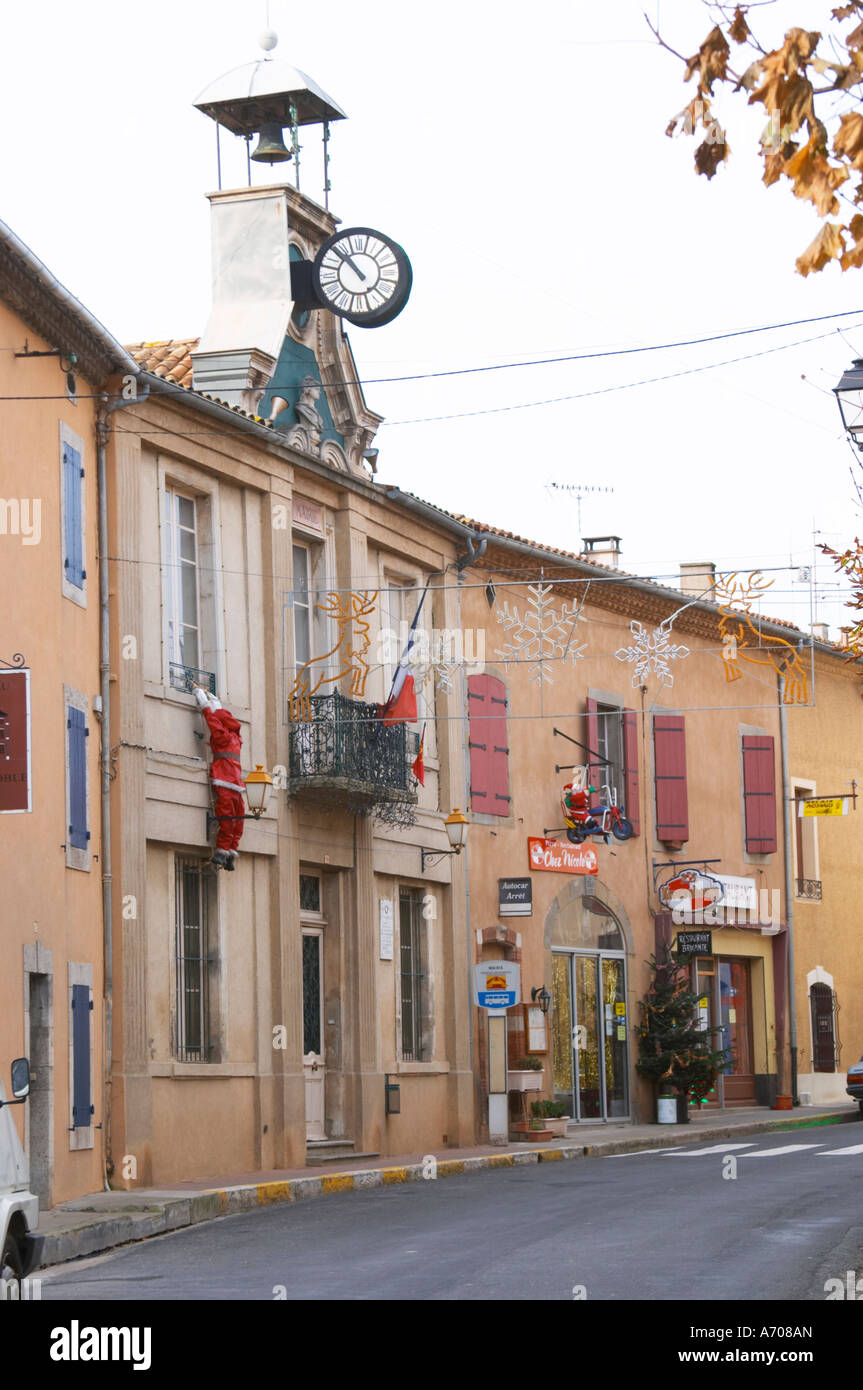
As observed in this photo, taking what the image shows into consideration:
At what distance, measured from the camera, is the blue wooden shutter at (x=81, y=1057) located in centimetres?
1683

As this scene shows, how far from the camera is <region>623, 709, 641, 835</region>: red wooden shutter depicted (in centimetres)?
2856

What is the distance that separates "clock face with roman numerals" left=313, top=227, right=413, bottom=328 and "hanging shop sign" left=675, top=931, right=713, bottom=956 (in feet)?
34.1

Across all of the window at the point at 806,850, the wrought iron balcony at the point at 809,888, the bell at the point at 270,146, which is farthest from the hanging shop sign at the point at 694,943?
the bell at the point at 270,146

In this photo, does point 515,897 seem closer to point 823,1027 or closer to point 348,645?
point 348,645

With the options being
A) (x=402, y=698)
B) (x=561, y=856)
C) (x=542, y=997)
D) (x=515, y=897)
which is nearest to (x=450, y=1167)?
(x=402, y=698)

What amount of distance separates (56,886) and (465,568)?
10122mm

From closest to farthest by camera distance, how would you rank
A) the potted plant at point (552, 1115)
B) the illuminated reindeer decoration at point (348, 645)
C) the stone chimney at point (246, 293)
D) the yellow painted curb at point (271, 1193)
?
1. the yellow painted curb at point (271, 1193)
2. the stone chimney at point (246, 293)
3. the illuminated reindeer decoration at point (348, 645)
4. the potted plant at point (552, 1115)

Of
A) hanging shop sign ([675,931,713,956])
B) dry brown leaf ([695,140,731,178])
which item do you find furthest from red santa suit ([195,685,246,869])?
dry brown leaf ([695,140,731,178])

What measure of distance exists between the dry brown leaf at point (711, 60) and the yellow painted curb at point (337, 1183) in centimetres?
1378

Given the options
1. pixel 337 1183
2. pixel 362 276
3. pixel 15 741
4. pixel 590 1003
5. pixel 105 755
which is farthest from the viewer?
pixel 590 1003

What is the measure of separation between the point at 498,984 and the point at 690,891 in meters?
6.17

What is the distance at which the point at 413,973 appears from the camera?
78.3 ft

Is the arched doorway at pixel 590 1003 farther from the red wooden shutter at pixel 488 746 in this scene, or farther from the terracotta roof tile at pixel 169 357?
the terracotta roof tile at pixel 169 357
